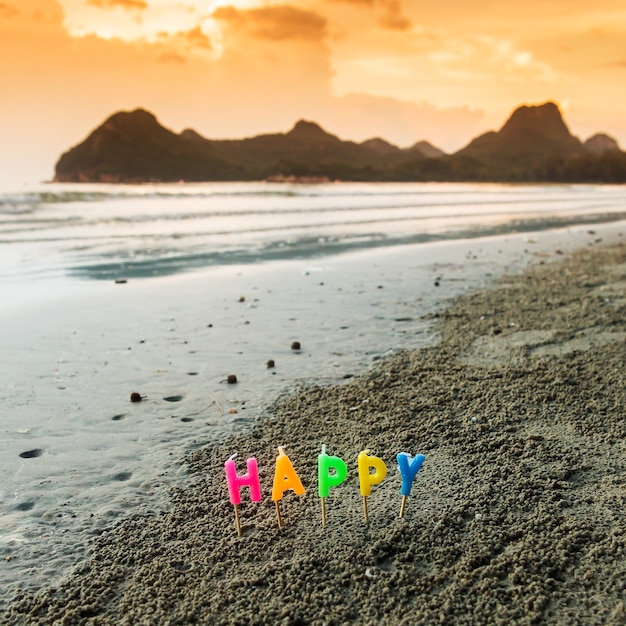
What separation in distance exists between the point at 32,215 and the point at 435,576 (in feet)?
82.9

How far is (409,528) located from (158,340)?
14.2 ft

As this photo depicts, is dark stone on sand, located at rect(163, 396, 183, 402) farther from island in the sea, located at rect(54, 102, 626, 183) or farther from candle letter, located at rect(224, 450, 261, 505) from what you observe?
island in the sea, located at rect(54, 102, 626, 183)

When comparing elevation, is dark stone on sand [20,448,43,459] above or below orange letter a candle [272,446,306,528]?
below

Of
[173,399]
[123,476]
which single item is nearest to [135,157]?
[173,399]

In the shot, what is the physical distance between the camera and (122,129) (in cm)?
12331

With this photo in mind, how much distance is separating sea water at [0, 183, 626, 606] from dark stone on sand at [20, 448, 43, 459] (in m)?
0.02

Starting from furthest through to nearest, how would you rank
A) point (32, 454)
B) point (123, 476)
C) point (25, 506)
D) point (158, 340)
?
point (158, 340) → point (32, 454) → point (123, 476) → point (25, 506)

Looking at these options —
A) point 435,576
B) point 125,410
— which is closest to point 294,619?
point 435,576

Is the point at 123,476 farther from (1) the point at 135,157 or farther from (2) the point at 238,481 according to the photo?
(1) the point at 135,157

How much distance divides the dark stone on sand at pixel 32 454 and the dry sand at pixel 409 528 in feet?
3.67

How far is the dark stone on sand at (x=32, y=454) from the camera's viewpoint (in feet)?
12.6

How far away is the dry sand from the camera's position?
243 centimetres

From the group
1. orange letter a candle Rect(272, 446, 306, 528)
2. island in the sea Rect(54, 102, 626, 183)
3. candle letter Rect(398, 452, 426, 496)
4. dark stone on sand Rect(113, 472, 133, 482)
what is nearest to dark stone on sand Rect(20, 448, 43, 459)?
dark stone on sand Rect(113, 472, 133, 482)

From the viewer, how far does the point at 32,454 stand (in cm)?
388
